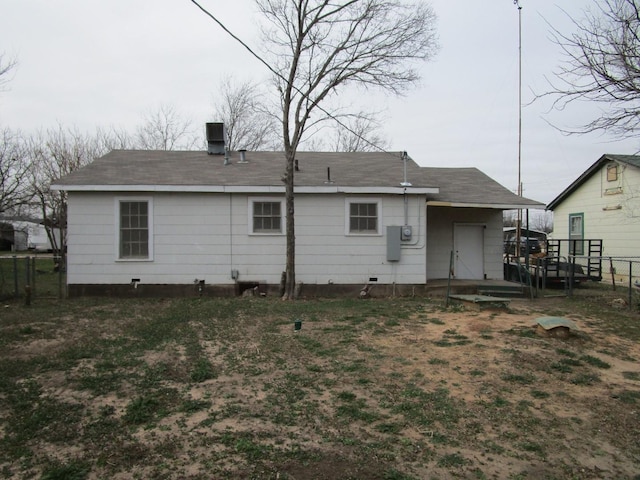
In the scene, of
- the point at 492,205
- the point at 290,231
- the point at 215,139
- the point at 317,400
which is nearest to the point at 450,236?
the point at 492,205

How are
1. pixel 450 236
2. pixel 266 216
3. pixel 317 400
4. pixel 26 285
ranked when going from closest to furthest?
pixel 317 400
pixel 26 285
pixel 266 216
pixel 450 236

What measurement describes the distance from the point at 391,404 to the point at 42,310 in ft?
26.0

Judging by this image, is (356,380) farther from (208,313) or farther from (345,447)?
(208,313)

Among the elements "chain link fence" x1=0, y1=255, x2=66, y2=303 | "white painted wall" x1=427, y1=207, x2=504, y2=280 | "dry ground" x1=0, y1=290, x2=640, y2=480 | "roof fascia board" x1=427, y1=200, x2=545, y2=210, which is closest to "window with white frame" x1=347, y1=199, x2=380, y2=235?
"roof fascia board" x1=427, y1=200, x2=545, y2=210

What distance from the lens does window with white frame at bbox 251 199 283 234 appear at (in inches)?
445

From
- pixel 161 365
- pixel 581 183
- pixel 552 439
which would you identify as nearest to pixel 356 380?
pixel 552 439

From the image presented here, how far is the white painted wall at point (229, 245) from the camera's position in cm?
1096

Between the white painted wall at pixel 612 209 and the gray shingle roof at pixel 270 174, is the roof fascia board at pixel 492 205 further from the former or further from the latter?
the white painted wall at pixel 612 209

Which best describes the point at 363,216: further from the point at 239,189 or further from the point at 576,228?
the point at 576,228

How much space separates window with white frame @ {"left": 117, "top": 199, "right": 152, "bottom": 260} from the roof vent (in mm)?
3568

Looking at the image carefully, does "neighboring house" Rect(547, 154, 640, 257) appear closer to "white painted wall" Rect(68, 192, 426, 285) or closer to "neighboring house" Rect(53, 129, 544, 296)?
"neighboring house" Rect(53, 129, 544, 296)

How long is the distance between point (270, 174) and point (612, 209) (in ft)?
44.6

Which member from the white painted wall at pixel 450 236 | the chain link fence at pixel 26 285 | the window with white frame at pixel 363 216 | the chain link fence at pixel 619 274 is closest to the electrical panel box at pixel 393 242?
the window with white frame at pixel 363 216

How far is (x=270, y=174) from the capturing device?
12102 mm
